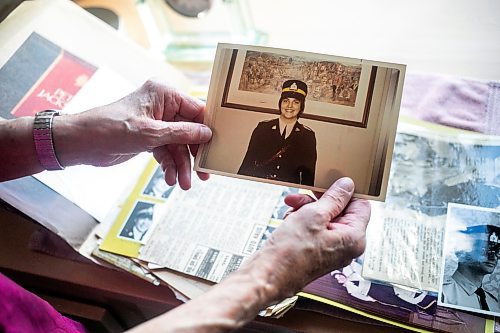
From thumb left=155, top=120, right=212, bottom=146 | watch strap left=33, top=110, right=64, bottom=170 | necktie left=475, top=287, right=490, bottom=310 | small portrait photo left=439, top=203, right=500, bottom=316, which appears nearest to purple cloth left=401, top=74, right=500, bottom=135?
small portrait photo left=439, top=203, right=500, bottom=316

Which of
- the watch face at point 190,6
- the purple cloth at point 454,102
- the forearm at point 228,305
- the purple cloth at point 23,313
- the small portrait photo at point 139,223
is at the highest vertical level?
the watch face at point 190,6

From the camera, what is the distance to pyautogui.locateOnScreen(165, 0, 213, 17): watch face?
1123 mm

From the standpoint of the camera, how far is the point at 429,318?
735 millimetres

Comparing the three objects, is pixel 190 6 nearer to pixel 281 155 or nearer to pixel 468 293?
pixel 281 155

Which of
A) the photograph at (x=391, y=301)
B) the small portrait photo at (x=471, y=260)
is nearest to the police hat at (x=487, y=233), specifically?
the small portrait photo at (x=471, y=260)

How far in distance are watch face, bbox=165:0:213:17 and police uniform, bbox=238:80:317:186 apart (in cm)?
46

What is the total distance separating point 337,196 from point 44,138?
1.26ft

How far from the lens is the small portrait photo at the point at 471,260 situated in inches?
29.0

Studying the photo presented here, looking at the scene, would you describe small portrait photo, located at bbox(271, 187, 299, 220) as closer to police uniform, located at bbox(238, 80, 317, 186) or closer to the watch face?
police uniform, located at bbox(238, 80, 317, 186)

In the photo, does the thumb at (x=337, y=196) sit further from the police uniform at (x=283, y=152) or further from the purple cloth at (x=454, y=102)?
the purple cloth at (x=454, y=102)

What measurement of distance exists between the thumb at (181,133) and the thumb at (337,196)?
0.59 ft

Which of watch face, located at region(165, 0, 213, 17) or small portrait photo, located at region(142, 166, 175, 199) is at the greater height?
watch face, located at region(165, 0, 213, 17)

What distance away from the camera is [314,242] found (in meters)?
0.62

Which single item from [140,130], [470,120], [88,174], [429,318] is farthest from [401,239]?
[88,174]
